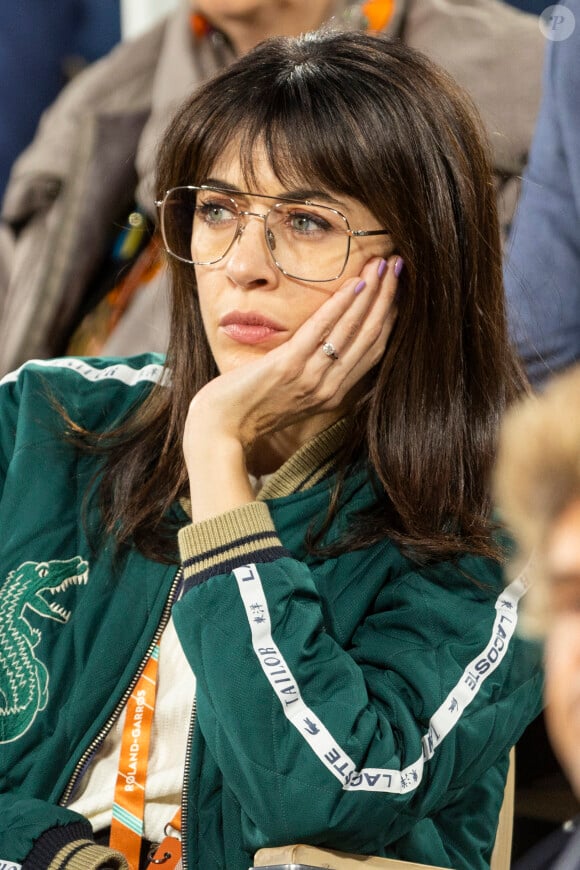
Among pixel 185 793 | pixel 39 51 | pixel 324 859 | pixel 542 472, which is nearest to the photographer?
pixel 542 472

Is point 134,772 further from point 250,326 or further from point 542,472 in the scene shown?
point 542,472

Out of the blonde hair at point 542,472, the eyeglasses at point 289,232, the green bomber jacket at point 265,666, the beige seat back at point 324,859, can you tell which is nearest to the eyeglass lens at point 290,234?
the eyeglasses at point 289,232

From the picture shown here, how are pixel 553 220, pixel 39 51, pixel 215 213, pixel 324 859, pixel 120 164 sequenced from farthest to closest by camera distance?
pixel 39 51
pixel 120 164
pixel 553 220
pixel 215 213
pixel 324 859

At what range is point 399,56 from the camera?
1.22 metres

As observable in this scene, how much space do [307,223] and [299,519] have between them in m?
0.31

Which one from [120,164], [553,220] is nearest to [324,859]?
[553,220]

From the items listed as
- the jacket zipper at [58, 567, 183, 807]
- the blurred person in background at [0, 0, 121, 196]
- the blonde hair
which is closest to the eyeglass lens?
the jacket zipper at [58, 567, 183, 807]

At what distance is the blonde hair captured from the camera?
1.27 feet

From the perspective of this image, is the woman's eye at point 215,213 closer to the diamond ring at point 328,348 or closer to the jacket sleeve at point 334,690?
the diamond ring at point 328,348

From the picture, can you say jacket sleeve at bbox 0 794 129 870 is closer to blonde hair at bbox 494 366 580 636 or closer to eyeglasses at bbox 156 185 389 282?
eyeglasses at bbox 156 185 389 282

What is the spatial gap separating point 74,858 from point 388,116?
769mm

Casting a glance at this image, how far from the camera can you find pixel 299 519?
48.1 inches

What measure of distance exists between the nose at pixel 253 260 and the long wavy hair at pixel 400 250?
47mm

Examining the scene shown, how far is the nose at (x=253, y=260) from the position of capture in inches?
47.3
